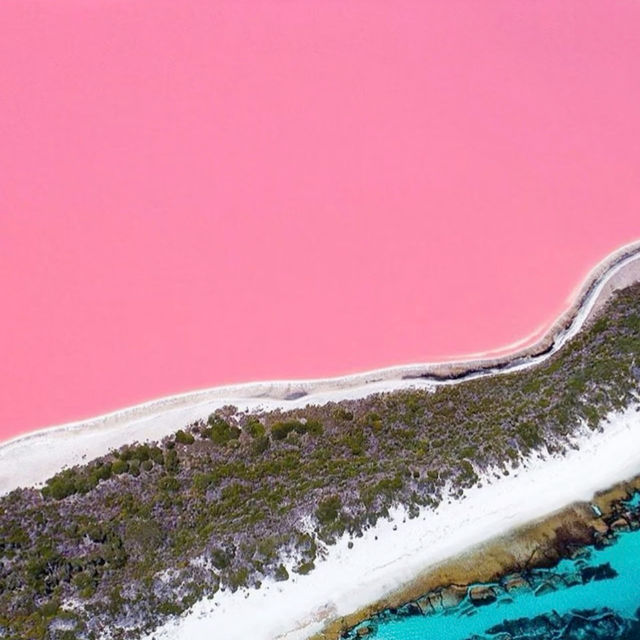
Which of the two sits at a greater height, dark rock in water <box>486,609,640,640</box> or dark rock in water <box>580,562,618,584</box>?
dark rock in water <box>580,562,618,584</box>

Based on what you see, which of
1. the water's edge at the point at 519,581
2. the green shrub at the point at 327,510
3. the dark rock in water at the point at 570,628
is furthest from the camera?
the dark rock in water at the point at 570,628

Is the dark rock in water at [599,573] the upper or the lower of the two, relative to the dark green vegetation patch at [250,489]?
lower

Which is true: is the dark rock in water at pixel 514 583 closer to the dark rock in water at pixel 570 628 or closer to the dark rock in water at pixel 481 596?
the dark rock in water at pixel 481 596

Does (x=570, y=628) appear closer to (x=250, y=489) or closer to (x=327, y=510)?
(x=327, y=510)

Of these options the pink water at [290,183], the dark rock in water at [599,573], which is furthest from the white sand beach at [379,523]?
the dark rock in water at [599,573]

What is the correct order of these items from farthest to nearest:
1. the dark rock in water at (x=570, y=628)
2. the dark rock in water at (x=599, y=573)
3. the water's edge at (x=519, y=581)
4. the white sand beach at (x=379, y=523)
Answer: the dark rock in water at (x=599, y=573), the dark rock in water at (x=570, y=628), the water's edge at (x=519, y=581), the white sand beach at (x=379, y=523)

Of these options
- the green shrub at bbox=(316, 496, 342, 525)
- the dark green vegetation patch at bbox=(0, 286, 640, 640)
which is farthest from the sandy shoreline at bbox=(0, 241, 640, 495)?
the green shrub at bbox=(316, 496, 342, 525)

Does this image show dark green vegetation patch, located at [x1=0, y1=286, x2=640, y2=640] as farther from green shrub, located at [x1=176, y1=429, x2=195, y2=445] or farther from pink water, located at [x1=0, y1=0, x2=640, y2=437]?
pink water, located at [x1=0, y1=0, x2=640, y2=437]

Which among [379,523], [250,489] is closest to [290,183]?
[250,489]
